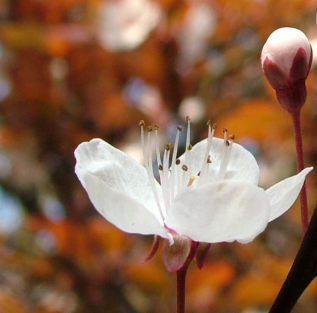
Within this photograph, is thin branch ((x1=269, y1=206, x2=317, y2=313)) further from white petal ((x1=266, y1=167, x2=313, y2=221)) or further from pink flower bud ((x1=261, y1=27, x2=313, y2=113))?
pink flower bud ((x1=261, y1=27, x2=313, y2=113))

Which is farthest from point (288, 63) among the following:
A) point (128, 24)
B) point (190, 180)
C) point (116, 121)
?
point (116, 121)

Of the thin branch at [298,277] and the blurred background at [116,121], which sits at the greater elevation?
the thin branch at [298,277]

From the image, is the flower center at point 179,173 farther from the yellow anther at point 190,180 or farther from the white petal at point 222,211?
A: the white petal at point 222,211

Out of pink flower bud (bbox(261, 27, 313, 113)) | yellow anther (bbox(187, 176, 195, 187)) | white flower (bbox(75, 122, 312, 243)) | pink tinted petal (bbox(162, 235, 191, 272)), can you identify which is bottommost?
yellow anther (bbox(187, 176, 195, 187))

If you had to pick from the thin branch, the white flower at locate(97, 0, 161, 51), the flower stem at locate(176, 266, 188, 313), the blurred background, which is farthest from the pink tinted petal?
the white flower at locate(97, 0, 161, 51)

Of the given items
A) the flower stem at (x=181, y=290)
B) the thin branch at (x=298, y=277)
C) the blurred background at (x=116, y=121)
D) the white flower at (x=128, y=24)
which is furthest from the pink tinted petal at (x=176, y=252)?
the white flower at (x=128, y=24)

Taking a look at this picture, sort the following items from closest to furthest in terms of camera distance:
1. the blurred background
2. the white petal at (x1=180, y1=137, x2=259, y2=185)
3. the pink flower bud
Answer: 1. the pink flower bud
2. the white petal at (x1=180, y1=137, x2=259, y2=185)
3. the blurred background
